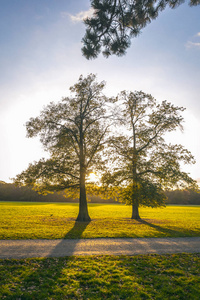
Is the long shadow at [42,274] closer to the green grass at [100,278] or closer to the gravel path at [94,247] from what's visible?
the green grass at [100,278]

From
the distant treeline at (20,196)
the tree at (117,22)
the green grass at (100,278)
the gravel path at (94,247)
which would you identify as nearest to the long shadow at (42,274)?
the green grass at (100,278)

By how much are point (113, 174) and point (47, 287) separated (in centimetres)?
1453

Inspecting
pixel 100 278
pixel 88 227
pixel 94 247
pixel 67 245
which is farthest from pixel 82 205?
pixel 100 278

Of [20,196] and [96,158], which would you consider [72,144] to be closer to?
[96,158]

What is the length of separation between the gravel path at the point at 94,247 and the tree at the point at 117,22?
8.75 meters

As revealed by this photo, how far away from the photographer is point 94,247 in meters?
10.2

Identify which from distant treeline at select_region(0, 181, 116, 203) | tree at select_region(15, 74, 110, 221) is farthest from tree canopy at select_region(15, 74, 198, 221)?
distant treeline at select_region(0, 181, 116, 203)

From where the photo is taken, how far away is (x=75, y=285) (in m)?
6.13

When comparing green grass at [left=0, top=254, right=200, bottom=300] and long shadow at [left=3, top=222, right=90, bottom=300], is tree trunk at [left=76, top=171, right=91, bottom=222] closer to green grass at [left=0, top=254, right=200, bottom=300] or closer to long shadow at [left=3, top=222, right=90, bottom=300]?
long shadow at [left=3, top=222, right=90, bottom=300]

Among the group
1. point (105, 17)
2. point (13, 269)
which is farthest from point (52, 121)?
point (13, 269)

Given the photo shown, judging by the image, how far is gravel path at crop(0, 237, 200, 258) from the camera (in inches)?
356

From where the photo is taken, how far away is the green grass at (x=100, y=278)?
5.71 m

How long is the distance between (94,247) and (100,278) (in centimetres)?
366

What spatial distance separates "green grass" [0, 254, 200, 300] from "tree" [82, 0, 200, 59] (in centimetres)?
823
